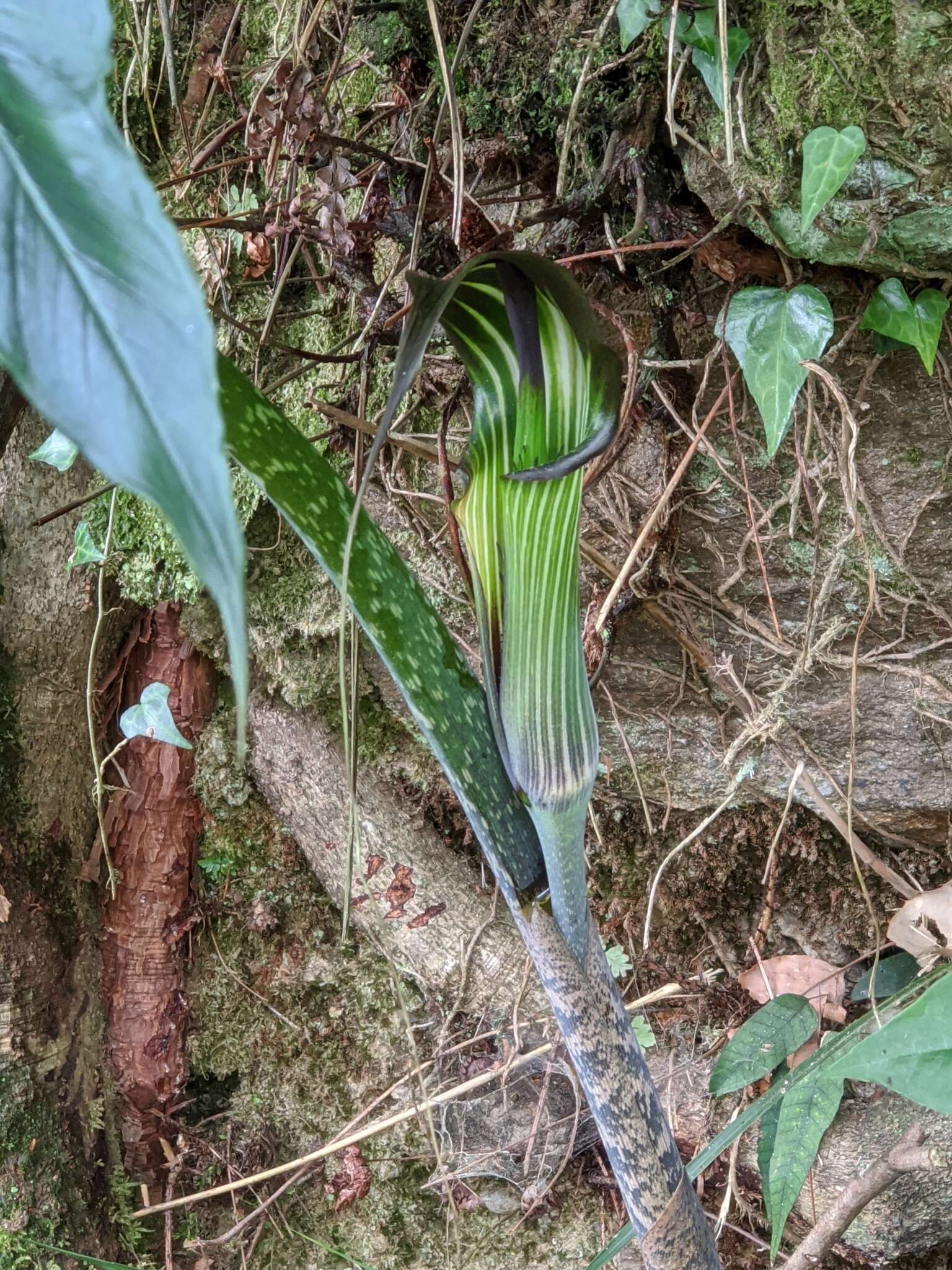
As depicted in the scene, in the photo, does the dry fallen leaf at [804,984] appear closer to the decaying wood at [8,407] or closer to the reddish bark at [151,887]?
the reddish bark at [151,887]

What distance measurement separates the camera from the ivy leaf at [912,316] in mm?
805

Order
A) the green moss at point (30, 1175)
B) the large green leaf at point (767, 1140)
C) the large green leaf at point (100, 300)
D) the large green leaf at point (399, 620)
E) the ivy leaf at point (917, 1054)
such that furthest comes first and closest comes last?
the green moss at point (30, 1175) → the large green leaf at point (767, 1140) → the ivy leaf at point (917, 1054) → the large green leaf at point (399, 620) → the large green leaf at point (100, 300)

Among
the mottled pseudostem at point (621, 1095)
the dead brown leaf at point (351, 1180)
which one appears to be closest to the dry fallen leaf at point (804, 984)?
the mottled pseudostem at point (621, 1095)

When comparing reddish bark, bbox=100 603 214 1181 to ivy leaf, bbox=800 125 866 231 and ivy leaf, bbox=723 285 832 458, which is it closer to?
ivy leaf, bbox=723 285 832 458

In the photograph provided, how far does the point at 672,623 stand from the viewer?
1.05 m

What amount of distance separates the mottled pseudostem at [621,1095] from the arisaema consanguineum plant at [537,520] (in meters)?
0.05

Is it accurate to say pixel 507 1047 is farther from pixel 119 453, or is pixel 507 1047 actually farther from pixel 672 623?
pixel 119 453

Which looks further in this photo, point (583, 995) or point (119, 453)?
point (583, 995)

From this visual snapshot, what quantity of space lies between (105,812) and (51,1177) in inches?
17.8

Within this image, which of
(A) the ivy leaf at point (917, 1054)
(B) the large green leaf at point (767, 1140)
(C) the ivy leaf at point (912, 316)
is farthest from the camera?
(B) the large green leaf at point (767, 1140)

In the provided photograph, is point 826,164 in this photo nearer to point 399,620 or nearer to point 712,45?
point 712,45

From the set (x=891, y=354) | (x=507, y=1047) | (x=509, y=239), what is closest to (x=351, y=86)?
(x=509, y=239)

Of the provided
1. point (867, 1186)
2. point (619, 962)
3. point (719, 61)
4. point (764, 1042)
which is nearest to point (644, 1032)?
point (619, 962)

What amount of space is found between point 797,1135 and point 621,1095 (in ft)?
1.14
